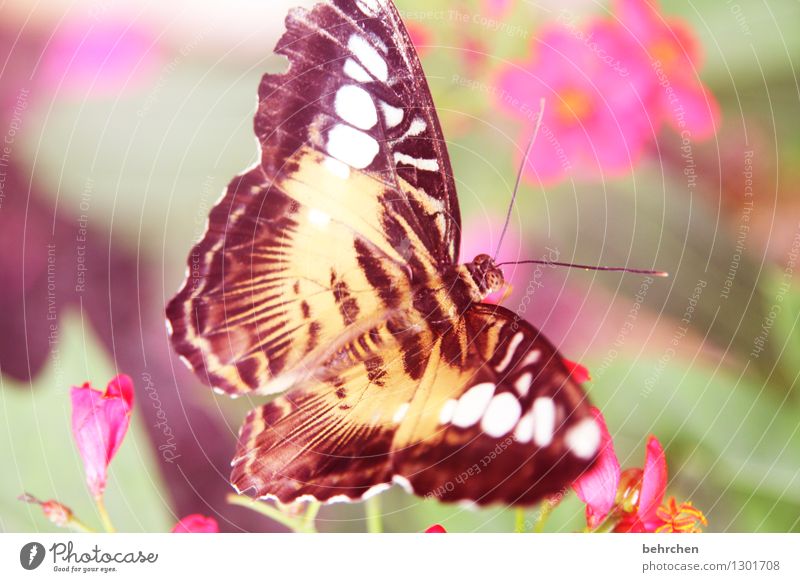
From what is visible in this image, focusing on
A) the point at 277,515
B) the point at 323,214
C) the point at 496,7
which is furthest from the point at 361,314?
the point at 496,7

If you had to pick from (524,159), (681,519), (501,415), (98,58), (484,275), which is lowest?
(681,519)

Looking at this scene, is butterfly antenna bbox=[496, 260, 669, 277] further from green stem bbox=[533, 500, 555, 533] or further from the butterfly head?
green stem bbox=[533, 500, 555, 533]

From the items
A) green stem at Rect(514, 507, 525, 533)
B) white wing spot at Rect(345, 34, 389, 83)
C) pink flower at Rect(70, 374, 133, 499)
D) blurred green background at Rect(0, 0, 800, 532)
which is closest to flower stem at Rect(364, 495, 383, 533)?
blurred green background at Rect(0, 0, 800, 532)

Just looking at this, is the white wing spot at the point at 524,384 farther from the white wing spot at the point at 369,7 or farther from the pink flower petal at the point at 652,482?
the white wing spot at the point at 369,7

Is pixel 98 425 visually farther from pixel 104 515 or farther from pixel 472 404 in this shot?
pixel 472 404

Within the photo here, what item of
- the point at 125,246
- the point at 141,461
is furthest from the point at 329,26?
the point at 141,461

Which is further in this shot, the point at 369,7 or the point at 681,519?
the point at 681,519
